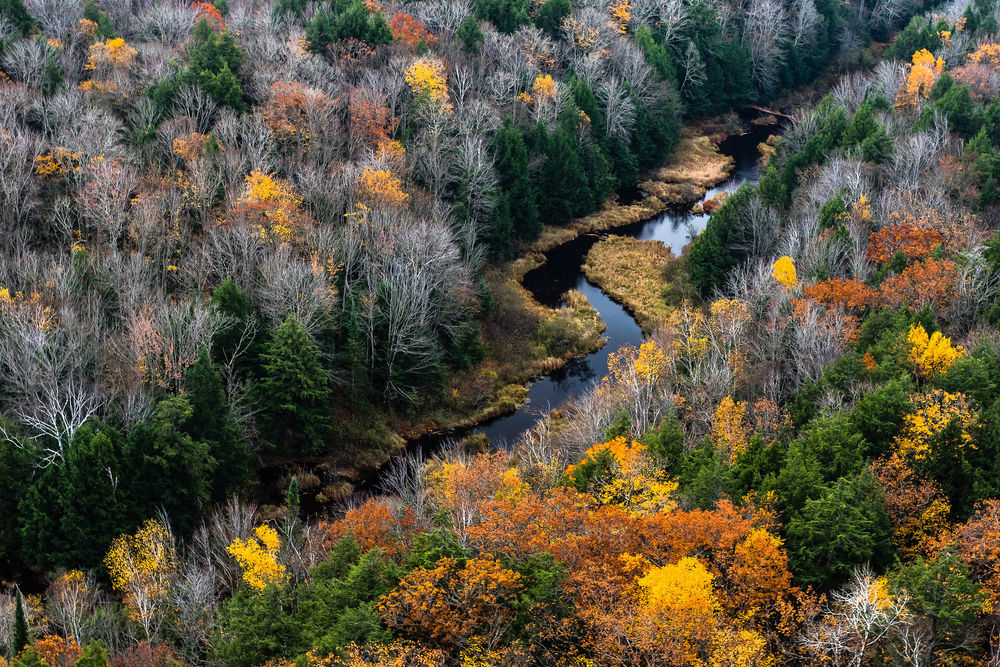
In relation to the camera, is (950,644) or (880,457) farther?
(880,457)

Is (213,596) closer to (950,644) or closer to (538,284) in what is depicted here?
(950,644)

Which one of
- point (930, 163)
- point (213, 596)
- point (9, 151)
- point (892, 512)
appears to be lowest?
point (213, 596)

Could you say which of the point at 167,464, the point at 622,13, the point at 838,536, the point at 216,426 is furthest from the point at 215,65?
the point at 838,536

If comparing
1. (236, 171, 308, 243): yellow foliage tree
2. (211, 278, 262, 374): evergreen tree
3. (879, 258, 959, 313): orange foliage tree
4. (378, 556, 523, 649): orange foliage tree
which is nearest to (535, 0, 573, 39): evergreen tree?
(236, 171, 308, 243): yellow foliage tree

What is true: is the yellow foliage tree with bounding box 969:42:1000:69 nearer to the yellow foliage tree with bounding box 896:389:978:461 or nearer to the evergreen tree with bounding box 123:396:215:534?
the yellow foliage tree with bounding box 896:389:978:461

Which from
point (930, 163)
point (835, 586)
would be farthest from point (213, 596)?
point (930, 163)

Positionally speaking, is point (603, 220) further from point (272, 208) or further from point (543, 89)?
point (272, 208)
